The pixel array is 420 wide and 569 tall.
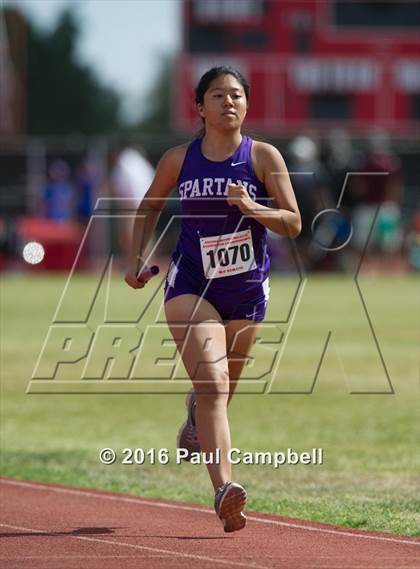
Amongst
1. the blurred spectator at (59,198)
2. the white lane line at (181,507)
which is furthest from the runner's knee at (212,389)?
the blurred spectator at (59,198)

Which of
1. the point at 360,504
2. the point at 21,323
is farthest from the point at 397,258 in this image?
the point at 360,504

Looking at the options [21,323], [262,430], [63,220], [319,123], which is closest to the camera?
[262,430]

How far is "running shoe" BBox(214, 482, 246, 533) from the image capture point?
7.08 metres

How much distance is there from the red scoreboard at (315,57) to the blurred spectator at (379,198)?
27351mm

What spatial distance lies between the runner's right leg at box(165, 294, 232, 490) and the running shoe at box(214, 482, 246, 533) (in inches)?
4.9

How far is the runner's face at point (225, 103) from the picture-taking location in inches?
303

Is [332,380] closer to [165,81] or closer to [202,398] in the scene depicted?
[202,398]

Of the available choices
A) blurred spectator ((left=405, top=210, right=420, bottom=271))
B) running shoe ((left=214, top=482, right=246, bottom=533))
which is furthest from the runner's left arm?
blurred spectator ((left=405, top=210, right=420, bottom=271))

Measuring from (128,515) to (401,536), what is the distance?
63.6 inches

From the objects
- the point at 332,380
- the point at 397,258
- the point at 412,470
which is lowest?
the point at 397,258

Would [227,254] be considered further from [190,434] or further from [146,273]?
[190,434]

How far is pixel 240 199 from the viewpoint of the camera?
731 cm

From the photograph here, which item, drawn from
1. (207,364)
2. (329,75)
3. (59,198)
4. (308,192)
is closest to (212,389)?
(207,364)

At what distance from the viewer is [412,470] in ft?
32.5
